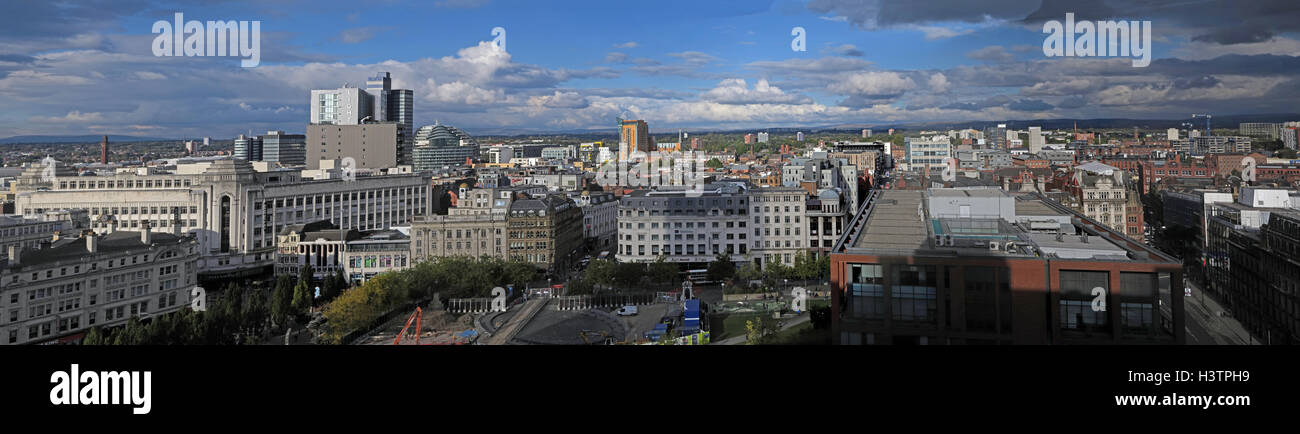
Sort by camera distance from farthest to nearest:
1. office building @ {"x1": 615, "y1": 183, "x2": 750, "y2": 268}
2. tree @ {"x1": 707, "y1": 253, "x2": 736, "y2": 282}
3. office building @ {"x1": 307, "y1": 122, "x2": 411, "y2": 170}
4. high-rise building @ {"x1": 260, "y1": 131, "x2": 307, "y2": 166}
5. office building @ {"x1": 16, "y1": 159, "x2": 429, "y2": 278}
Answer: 1. high-rise building @ {"x1": 260, "y1": 131, "x2": 307, "y2": 166}
2. office building @ {"x1": 307, "y1": 122, "x2": 411, "y2": 170}
3. office building @ {"x1": 16, "y1": 159, "x2": 429, "y2": 278}
4. office building @ {"x1": 615, "y1": 183, "x2": 750, "y2": 268}
5. tree @ {"x1": 707, "y1": 253, "x2": 736, "y2": 282}

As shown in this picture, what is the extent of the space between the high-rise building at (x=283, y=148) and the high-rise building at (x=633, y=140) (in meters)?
22.2

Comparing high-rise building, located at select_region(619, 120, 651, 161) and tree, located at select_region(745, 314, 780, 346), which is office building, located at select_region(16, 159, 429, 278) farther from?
high-rise building, located at select_region(619, 120, 651, 161)

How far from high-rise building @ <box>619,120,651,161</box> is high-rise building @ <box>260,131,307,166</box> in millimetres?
22208

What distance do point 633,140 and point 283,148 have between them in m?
25.6

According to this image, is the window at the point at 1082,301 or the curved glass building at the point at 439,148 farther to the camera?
the curved glass building at the point at 439,148

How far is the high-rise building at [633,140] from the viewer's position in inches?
1436

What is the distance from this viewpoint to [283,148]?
47.2 m

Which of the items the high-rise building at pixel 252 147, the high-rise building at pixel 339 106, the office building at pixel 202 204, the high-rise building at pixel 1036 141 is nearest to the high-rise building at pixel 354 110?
the high-rise building at pixel 339 106

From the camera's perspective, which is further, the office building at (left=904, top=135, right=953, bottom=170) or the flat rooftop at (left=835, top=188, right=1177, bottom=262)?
the office building at (left=904, top=135, right=953, bottom=170)

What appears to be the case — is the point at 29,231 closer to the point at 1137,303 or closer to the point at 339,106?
the point at 1137,303

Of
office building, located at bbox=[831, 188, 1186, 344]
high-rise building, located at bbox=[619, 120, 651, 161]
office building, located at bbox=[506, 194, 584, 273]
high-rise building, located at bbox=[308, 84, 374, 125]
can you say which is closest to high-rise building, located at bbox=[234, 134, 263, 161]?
high-rise building, located at bbox=[308, 84, 374, 125]

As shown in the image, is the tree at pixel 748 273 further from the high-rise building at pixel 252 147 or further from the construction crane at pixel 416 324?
the high-rise building at pixel 252 147

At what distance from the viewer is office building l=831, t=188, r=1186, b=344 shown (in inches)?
205

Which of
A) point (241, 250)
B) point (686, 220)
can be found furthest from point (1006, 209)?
point (241, 250)
